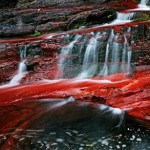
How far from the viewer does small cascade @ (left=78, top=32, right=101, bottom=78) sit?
1052 centimetres

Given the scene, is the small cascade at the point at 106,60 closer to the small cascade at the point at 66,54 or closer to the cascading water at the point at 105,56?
the cascading water at the point at 105,56

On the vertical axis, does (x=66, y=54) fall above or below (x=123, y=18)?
below

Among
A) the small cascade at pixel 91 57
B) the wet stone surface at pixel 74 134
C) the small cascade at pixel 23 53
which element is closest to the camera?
the wet stone surface at pixel 74 134

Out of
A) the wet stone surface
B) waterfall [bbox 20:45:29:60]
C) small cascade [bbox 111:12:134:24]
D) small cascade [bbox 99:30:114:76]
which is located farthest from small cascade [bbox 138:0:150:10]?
the wet stone surface

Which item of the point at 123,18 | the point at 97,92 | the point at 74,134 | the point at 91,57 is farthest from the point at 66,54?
the point at 74,134

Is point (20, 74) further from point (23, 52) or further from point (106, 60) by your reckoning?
point (106, 60)

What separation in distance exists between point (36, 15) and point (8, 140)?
11.8m

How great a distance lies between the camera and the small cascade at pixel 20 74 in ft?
34.7

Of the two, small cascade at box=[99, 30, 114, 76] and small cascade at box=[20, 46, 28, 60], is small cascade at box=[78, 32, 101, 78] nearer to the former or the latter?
small cascade at box=[99, 30, 114, 76]

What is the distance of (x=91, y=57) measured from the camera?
35.3ft

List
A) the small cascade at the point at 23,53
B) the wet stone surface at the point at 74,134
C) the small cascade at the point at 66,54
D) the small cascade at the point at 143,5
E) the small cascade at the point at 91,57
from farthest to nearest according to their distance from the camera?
the small cascade at the point at 143,5 < the small cascade at the point at 23,53 < the small cascade at the point at 66,54 < the small cascade at the point at 91,57 < the wet stone surface at the point at 74,134

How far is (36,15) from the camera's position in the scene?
16.1 metres

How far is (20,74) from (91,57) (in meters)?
2.85

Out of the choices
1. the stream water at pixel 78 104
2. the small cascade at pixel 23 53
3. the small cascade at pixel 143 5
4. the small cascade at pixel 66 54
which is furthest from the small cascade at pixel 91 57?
the small cascade at pixel 143 5
